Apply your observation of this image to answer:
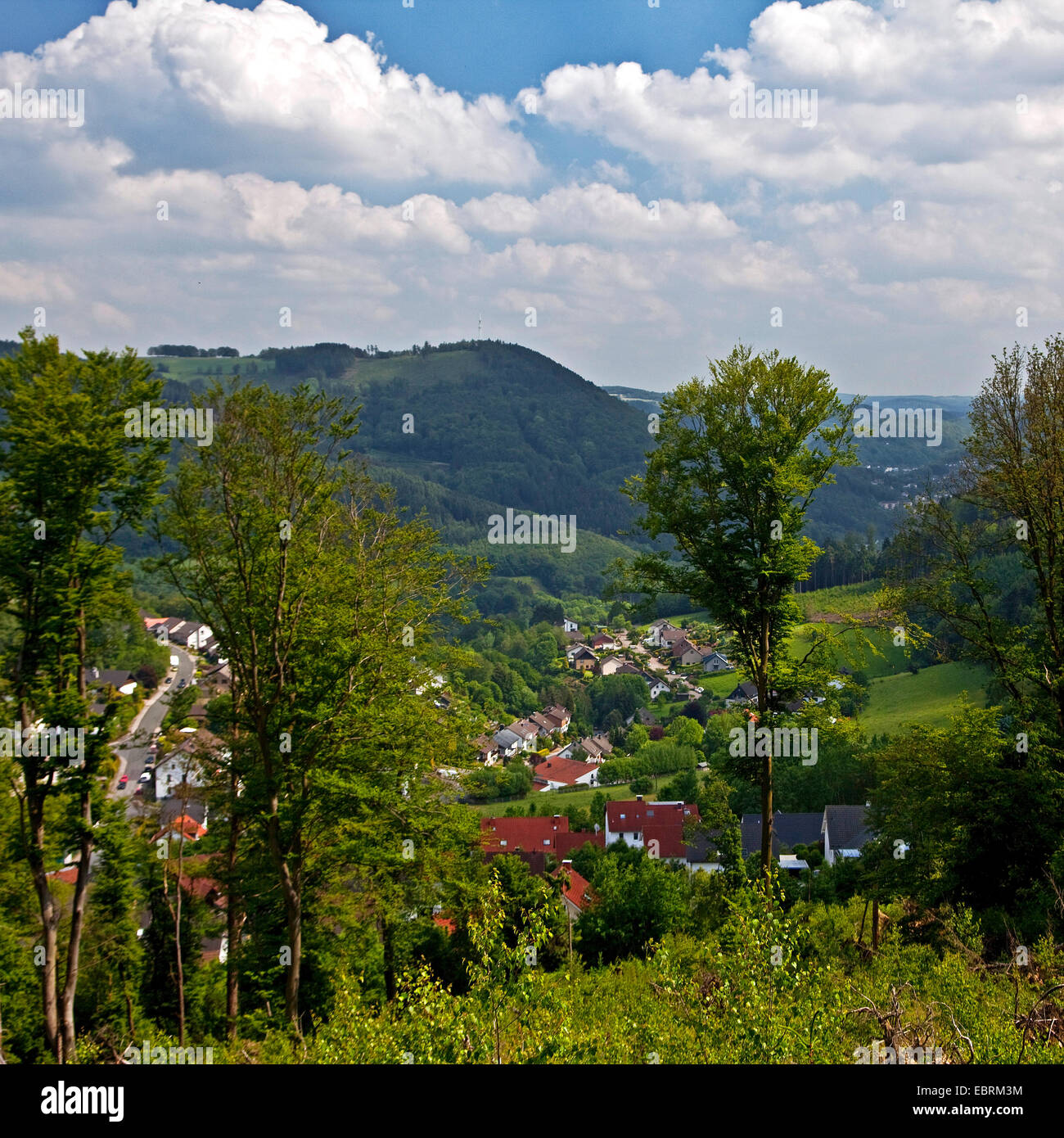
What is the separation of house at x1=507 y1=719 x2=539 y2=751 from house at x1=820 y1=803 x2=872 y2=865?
55079 mm

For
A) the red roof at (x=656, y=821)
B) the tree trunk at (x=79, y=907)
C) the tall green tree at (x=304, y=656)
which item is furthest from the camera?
the red roof at (x=656, y=821)

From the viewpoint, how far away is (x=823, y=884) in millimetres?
29031

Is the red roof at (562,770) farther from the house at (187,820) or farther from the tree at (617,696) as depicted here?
the house at (187,820)

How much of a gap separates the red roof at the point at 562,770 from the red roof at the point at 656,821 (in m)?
26.0

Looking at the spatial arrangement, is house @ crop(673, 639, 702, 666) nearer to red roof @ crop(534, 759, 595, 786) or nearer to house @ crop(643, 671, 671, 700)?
house @ crop(643, 671, 671, 700)

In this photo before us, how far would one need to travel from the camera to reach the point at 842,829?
5747cm

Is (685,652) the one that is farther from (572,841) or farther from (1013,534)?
(1013,534)

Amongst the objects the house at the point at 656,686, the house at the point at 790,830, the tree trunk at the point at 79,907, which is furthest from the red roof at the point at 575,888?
the house at the point at 656,686

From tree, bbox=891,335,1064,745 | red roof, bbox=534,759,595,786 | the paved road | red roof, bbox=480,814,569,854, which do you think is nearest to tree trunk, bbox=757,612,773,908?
tree, bbox=891,335,1064,745

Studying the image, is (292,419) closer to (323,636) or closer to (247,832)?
(323,636)

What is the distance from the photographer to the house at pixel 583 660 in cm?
13838

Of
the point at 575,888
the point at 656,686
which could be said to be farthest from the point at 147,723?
the point at 656,686

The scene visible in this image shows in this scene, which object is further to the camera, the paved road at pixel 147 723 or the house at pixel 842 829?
the paved road at pixel 147 723
